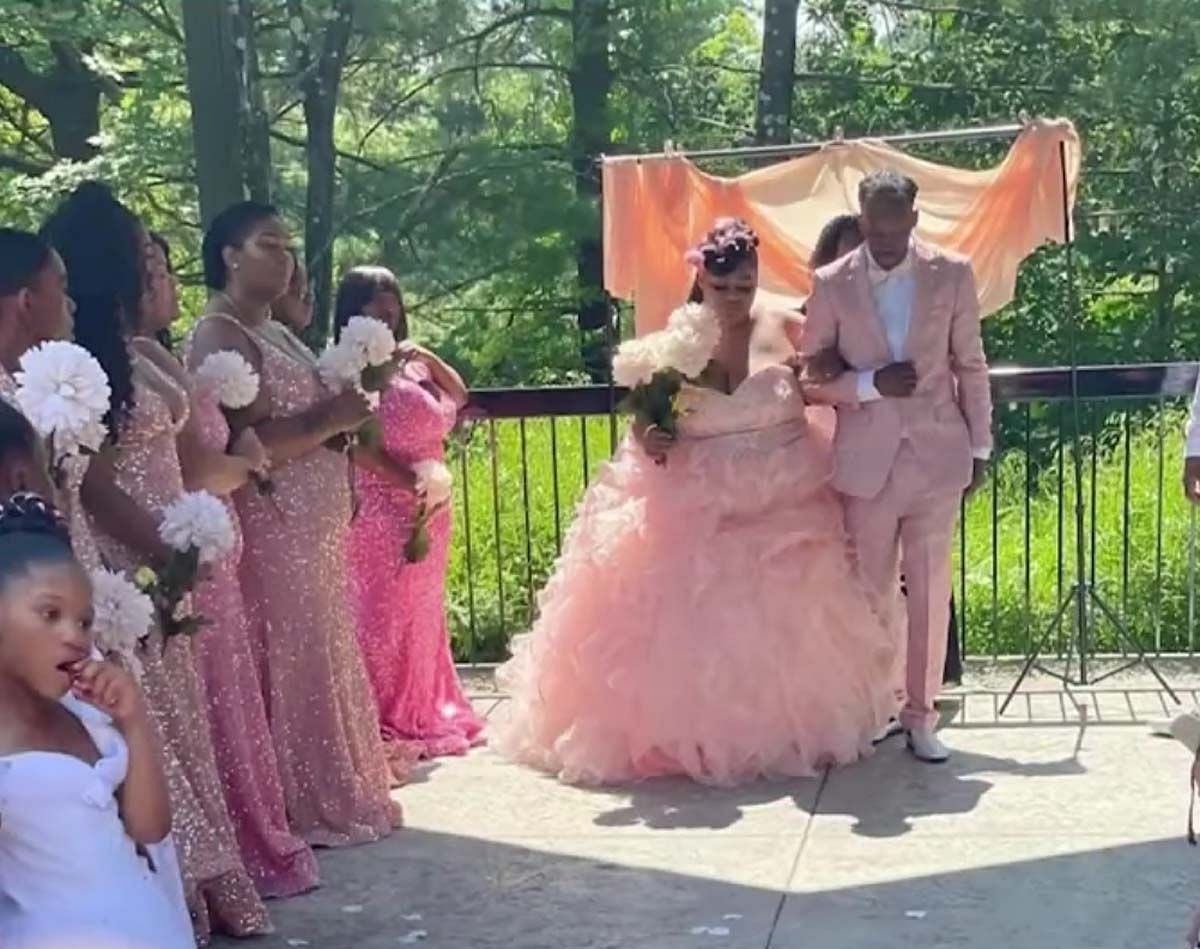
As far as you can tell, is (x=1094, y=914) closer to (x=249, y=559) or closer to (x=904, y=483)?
(x=904, y=483)

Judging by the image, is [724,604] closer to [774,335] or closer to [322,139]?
[774,335]

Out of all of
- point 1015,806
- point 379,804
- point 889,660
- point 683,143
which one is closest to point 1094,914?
point 1015,806

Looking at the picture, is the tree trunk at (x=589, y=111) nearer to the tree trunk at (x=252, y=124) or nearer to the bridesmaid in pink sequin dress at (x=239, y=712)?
the tree trunk at (x=252, y=124)

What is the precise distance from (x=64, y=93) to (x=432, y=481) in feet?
38.1

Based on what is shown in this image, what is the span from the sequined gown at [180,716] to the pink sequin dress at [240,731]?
0.69 ft

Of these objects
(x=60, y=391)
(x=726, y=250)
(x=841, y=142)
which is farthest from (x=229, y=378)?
(x=841, y=142)

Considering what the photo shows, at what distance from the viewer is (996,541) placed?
25.3 feet

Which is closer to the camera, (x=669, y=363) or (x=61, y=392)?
(x=61, y=392)

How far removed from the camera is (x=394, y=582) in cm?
625

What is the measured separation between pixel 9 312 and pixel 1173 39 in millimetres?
13051

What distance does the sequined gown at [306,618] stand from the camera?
5.14 m

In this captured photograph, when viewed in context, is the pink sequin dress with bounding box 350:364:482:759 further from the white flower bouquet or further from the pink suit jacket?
the pink suit jacket

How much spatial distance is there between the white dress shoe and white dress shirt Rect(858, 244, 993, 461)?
1052 mm

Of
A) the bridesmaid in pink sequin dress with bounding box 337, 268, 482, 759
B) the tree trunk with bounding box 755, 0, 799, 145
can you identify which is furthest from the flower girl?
the tree trunk with bounding box 755, 0, 799, 145
